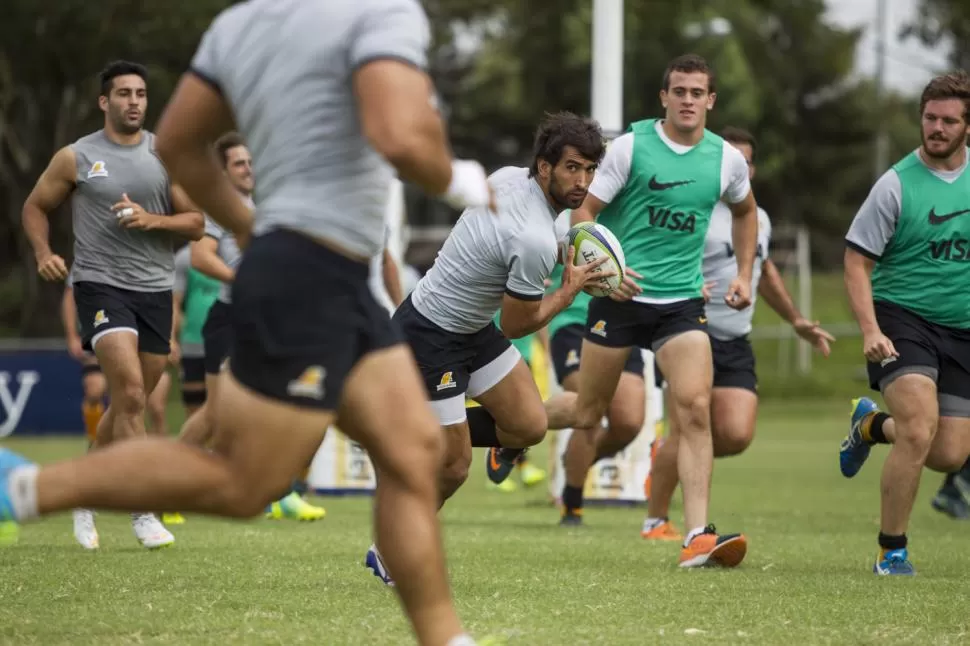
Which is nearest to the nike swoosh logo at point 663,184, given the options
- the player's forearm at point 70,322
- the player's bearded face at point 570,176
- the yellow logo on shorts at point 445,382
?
the player's bearded face at point 570,176

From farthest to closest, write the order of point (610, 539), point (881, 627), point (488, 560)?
point (610, 539) < point (488, 560) < point (881, 627)

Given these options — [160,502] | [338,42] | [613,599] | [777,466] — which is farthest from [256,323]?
[777,466]

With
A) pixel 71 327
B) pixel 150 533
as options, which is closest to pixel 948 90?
pixel 150 533

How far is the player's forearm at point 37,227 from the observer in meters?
8.48

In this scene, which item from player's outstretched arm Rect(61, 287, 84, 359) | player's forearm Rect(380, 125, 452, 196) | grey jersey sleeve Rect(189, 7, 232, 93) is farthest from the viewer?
player's outstretched arm Rect(61, 287, 84, 359)

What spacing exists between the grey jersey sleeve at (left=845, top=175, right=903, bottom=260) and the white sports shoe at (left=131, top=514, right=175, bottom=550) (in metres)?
3.87

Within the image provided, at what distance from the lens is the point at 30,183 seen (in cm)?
3347

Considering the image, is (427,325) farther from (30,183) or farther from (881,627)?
(30,183)

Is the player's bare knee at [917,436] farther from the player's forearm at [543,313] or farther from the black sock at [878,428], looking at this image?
the player's forearm at [543,313]

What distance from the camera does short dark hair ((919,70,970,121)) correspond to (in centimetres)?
750

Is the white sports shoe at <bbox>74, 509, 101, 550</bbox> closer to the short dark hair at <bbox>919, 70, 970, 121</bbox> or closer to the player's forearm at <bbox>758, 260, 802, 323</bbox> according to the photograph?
the player's forearm at <bbox>758, 260, 802, 323</bbox>

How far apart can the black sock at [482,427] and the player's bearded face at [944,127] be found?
2597 millimetres

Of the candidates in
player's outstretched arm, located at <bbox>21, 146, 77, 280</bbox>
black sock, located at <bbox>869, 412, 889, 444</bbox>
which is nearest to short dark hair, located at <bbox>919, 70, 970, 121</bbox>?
black sock, located at <bbox>869, 412, 889, 444</bbox>

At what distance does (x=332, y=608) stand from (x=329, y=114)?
8.21 ft
